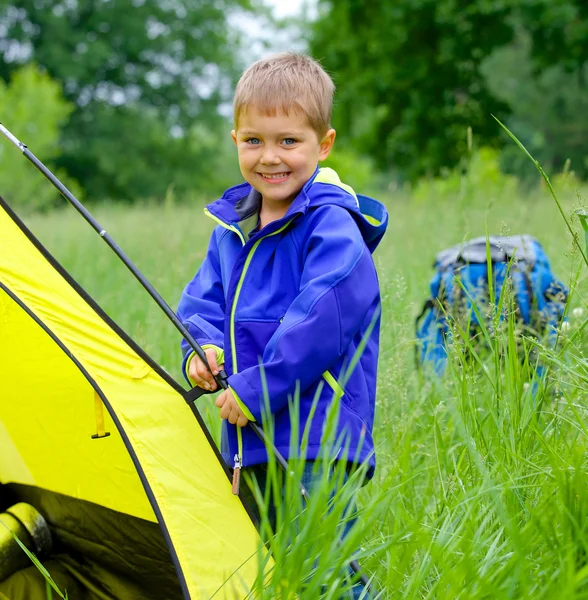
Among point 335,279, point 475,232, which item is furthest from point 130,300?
point 335,279

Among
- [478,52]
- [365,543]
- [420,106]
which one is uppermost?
[478,52]

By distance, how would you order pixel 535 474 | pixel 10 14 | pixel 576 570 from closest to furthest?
pixel 576 570 < pixel 535 474 < pixel 10 14

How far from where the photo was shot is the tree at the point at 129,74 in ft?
65.7

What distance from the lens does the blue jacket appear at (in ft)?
4.82

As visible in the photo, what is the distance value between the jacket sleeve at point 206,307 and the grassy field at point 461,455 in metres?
0.43

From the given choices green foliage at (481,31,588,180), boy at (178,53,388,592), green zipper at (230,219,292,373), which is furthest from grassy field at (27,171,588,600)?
green foliage at (481,31,588,180)

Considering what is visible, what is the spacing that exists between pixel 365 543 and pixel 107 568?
103 centimetres

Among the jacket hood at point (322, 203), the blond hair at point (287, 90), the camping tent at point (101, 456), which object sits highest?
the blond hair at point (287, 90)

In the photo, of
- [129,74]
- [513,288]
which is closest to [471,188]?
[513,288]

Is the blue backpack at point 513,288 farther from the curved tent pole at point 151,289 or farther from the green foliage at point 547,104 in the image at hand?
the green foliage at point 547,104

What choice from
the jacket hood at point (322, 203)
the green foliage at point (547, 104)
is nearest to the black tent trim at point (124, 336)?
the jacket hood at point (322, 203)

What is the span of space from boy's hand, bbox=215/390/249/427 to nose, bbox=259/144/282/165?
1.64ft

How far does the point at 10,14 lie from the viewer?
19.9m

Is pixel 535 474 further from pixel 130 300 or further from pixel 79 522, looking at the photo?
pixel 130 300
